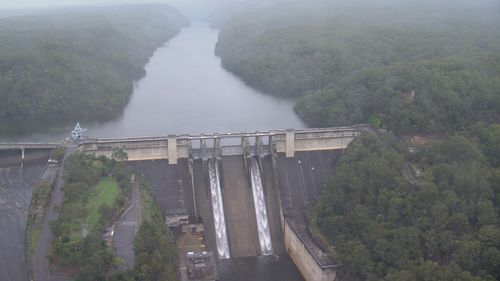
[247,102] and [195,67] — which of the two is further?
[195,67]

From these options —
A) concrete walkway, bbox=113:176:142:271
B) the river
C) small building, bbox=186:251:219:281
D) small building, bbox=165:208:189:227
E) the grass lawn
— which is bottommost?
small building, bbox=186:251:219:281

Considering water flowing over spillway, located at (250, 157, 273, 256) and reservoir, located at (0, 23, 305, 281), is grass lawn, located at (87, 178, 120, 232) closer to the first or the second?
reservoir, located at (0, 23, 305, 281)

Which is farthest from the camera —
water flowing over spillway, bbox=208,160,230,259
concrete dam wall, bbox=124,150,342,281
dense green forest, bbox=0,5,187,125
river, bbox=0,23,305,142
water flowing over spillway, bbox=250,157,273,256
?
dense green forest, bbox=0,5,187,125

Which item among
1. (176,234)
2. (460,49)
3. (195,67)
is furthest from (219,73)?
(176,234)

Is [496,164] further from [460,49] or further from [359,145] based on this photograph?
[460,49]

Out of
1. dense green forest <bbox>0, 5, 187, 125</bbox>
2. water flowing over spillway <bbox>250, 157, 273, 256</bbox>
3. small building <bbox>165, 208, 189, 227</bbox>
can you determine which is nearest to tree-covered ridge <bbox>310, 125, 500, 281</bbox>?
water flowing over spillway <bbox>250, 157, 273, 256</bbox>

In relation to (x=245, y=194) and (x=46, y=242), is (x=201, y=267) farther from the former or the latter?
(x=245, y=194)
